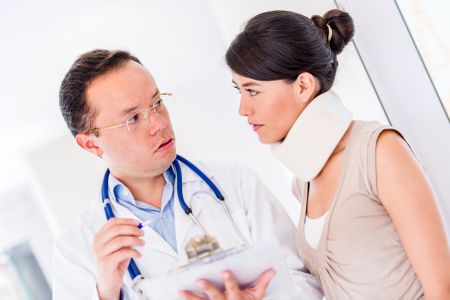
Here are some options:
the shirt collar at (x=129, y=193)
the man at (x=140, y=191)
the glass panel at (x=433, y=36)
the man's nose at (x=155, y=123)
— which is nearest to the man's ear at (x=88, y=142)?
the man at (x=140, y=191)

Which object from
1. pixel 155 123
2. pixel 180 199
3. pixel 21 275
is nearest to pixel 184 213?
pixel 180 199

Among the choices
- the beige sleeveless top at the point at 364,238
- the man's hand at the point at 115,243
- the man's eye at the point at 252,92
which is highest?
the man's eye at the point at 252,92

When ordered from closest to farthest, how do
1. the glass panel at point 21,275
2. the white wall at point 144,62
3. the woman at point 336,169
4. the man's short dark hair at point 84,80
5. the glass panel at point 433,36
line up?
1. the woman at point 336,169
2. the man's short dark hair at point 84,80
3. the glass panel at point 433,36
4. the white wall at point 144,62
5. the glass panel at point 21,275

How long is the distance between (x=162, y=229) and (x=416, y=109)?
949 millimetres

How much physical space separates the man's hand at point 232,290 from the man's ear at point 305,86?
0.55 meters

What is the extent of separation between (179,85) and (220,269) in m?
3.31

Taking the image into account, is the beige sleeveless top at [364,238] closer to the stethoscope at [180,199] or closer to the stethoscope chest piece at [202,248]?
the stethoscope at [180,199]

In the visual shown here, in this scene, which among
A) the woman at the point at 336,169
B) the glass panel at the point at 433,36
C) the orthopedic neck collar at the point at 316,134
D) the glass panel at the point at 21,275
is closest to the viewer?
the woman at the point at 336,169

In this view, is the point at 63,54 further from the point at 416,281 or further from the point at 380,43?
the point at 416,281

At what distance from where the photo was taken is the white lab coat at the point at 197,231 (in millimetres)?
1397

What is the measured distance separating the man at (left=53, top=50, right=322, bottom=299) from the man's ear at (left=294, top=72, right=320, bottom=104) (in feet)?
1.21

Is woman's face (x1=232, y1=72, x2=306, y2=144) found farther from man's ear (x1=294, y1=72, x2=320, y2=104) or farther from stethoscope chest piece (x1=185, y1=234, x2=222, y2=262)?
stethoscope chest piece (x1=185, y1=234, x2=222, y2=262)

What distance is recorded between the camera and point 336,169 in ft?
4.27

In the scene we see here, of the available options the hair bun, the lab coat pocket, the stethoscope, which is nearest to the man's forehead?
the stethoscope
